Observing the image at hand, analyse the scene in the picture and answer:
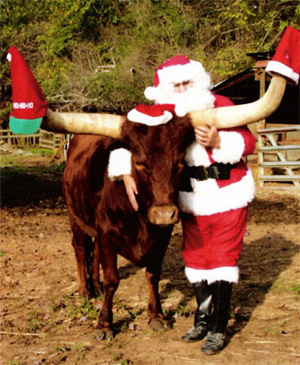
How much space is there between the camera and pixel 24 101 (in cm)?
329

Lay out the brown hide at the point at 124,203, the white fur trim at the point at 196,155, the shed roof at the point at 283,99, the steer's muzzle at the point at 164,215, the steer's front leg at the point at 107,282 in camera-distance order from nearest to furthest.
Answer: the steer's muzzle at the point at 164,215
the brown hide at the point at 124,203
the white fur trim at the point at 196,155
the steer's front leg at the point at 107,282
the shed roof at the point at 283,99

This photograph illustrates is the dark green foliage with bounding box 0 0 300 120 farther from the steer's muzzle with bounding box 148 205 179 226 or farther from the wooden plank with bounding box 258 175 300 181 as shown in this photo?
the steer's muzzle with bounding box 148 205 179 226

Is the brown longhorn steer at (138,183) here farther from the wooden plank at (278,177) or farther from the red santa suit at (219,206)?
the wooden plank at (278,177)

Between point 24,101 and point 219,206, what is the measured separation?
156 cm

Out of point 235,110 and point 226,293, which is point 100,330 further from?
point 235,110

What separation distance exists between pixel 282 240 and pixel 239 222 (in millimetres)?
3609

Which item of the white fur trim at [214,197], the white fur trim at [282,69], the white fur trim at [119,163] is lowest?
the white fur trim at [214,197]

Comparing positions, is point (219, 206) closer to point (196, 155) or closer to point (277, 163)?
point (196, 155)

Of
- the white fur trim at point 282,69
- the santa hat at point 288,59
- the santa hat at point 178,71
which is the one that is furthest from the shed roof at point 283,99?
the white fur trim at point 282,69

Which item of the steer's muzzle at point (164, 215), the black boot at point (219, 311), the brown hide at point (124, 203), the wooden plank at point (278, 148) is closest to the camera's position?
the steer's muzzle at point (164, 215)

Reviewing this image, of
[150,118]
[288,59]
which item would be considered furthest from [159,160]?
[288,59]

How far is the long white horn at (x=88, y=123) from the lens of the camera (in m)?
3.60

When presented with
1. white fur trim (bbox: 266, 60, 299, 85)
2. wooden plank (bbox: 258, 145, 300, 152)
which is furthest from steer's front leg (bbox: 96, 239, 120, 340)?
wooden plank (bbox: 258, 145, 300, 152)

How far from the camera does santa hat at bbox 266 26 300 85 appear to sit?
3350 mm
